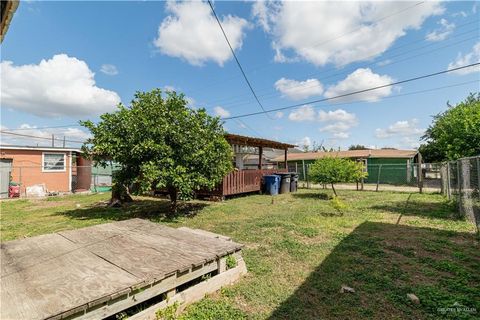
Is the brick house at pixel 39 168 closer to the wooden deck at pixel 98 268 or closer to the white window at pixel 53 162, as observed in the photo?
the white window at pixel 53 162

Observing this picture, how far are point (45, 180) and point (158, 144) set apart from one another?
11.6m

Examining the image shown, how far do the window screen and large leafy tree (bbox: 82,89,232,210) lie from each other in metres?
9.70

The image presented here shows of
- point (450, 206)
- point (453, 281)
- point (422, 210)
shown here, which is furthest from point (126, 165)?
point (450, 206)

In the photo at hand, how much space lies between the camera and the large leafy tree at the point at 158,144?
22.9 feet

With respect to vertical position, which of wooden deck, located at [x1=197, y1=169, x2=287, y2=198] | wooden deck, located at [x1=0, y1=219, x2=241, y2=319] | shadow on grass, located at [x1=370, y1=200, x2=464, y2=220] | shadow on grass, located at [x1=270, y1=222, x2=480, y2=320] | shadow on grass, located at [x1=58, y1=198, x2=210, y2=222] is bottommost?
shadow on grass, located at [x1=270, y1=222, x2=480, y2=320]

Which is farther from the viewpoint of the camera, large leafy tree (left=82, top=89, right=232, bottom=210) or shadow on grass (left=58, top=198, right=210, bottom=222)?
shadow on grass (left=58, top=198, right=210, bottom=222)

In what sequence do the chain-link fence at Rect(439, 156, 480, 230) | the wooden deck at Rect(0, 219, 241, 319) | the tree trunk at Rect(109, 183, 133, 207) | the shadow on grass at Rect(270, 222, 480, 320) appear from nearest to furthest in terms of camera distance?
1. the wooden deck at Rect(0, 219, 241, 319)
2. the shadow on grass at Rect(270, 222, 480, 320)
3. the chain-link fence at Rect(439, 156, 480, 230)
4. the tree trunk at Rect(109, 183, 133, 207)

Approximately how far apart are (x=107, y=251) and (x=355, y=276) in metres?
3.41

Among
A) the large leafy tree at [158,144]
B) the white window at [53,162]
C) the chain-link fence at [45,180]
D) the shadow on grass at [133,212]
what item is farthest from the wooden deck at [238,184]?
the white window at [53,162]

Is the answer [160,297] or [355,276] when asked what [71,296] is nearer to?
[160,297]

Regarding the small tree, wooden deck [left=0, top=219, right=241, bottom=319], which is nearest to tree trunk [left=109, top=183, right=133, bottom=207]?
wooden deck [left=0, top=219, right=241, bottom=319]

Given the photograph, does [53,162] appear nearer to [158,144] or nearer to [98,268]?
[158,144]

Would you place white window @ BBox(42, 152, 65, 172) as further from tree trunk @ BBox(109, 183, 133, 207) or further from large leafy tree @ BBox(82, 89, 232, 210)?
large leafy tree @ BBox(82, 89, 232, 210)

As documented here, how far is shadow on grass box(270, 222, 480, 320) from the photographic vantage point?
275 cm
